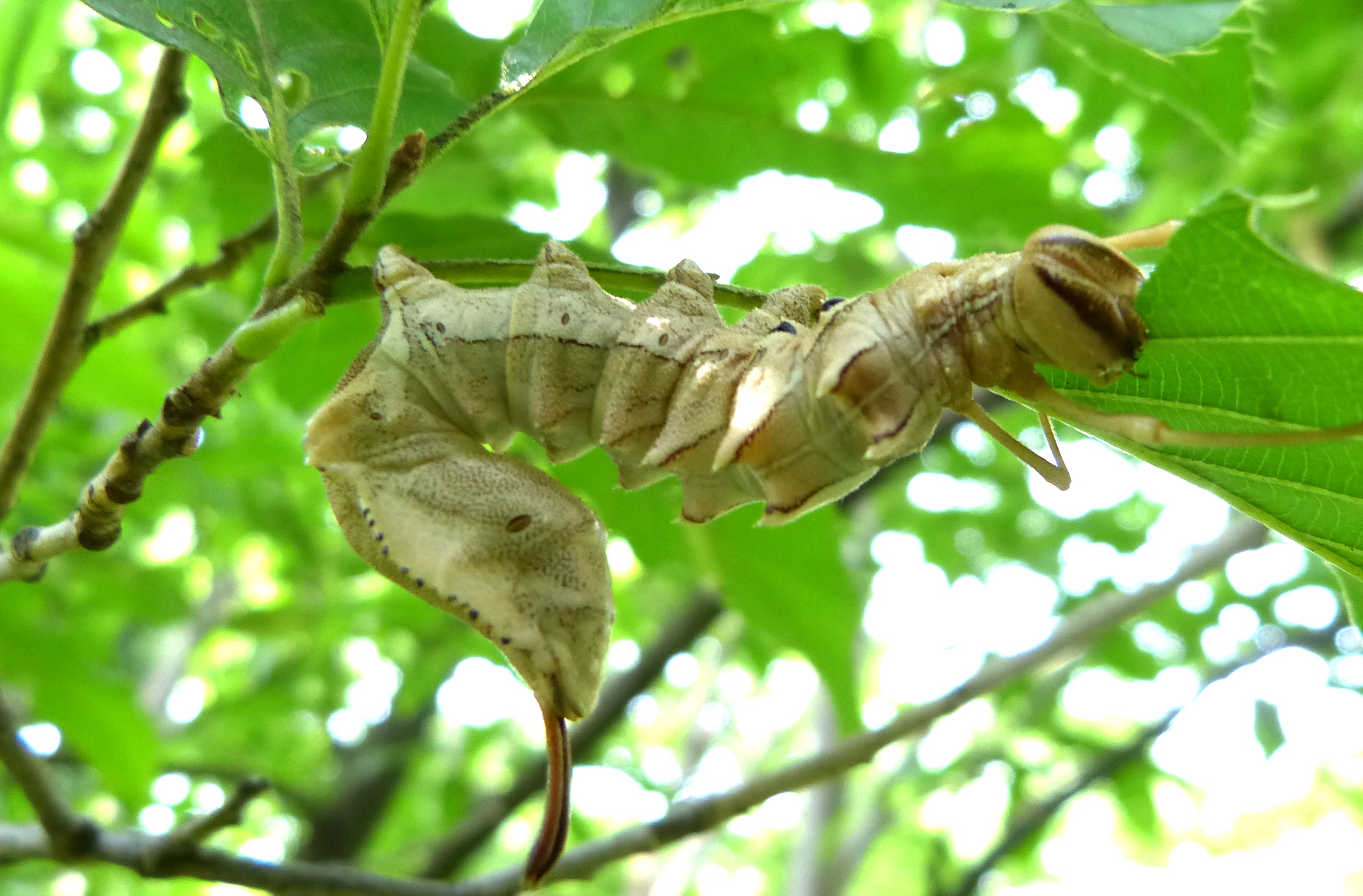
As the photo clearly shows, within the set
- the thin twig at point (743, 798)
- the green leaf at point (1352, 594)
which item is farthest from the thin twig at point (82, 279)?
the green leaf at point (1352, 594)

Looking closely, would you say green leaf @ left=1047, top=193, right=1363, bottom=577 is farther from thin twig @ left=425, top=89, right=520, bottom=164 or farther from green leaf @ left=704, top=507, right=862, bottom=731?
green leaf @ left=704, top=507, right=862, bottom=731

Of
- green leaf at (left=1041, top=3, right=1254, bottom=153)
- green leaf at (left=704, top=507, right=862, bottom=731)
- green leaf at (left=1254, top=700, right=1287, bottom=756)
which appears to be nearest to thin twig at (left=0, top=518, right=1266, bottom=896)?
green leaf at (left=704, top=507, right=862, bottom=731)

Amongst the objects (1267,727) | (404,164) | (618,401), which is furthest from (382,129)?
(1267,727)

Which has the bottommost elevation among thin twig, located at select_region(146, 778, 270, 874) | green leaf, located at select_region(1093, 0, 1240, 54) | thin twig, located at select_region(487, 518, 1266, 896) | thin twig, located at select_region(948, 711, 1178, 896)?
thin twig, located at select_region(948, 711, 1178, 896)

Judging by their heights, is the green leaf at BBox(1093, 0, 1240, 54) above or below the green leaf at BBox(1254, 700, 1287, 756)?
above

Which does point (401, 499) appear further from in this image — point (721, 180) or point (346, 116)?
point (721, 180)

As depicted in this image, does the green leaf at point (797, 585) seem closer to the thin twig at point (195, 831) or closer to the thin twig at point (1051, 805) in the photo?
the thin twig at point (195, 831)

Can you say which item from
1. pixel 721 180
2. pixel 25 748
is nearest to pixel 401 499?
pixel 25 748
